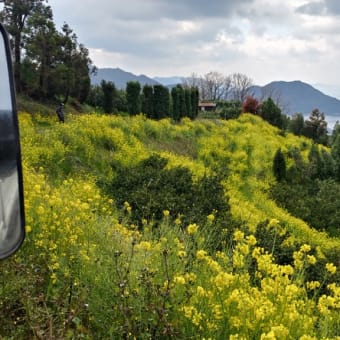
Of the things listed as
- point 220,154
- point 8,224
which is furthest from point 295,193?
point 8,224

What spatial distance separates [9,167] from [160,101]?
27191 millimetres

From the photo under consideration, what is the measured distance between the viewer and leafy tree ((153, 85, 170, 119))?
2819 cm

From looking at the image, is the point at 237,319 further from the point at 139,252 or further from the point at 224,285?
the point at 139,252

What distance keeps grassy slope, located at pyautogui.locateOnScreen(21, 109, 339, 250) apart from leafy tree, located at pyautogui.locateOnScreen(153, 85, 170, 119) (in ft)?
10.3

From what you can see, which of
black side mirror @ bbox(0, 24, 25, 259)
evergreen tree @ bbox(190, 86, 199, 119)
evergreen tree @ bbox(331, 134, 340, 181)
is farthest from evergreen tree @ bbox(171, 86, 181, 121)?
black side mirror @ bbox(0, 24, 25, 259)

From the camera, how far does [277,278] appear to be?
3.19 m

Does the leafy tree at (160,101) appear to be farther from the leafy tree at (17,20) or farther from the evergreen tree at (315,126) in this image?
the evergreen tree at (315,126)

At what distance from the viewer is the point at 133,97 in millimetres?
27312

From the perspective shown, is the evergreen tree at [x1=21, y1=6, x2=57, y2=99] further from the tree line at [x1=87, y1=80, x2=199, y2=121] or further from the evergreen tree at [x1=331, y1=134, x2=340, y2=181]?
the evergreen tree at [x1=331, y1=134, x2=340, y2=181]

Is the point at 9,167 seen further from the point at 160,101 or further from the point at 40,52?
the point at 160,101

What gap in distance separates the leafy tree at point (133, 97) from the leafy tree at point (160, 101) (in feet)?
4.02

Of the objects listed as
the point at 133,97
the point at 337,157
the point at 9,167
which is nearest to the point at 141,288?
the point at 9,167

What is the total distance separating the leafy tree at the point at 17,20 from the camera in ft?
78.2

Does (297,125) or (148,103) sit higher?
(148,103)
